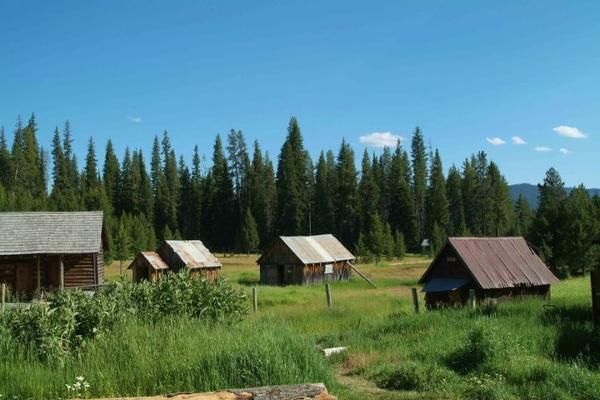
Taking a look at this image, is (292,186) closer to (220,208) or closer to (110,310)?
(220,208)

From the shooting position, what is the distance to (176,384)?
8.42 m

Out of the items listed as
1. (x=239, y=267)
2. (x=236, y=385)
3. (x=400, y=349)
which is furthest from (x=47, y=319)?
(x=239, y=267)

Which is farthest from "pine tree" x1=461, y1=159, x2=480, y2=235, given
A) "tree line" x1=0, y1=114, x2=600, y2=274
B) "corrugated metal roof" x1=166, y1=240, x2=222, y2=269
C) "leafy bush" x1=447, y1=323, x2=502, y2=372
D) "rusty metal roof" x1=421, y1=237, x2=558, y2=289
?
"leafy bush" x1=447, y1=323, x2=502, y2=372

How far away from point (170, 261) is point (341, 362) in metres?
34.1

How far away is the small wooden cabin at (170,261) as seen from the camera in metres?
43.7

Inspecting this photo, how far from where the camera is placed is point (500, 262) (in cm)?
2542

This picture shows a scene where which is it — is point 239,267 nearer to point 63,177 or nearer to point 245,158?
point 245,158

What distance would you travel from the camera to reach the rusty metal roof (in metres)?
24.3

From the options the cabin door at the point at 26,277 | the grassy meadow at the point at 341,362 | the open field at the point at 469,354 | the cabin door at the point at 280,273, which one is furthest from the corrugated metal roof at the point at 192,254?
the grassy meadow at the point at 341,362

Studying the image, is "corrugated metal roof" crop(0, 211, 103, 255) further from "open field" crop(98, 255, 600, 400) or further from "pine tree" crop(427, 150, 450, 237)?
"pine tree" crop(427, 150, 450, 237)

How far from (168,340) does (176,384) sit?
4.66 feet

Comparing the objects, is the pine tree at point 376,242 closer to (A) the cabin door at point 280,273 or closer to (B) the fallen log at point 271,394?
(A) the cabin door at point 280,273

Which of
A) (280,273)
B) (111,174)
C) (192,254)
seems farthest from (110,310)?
(111,174)

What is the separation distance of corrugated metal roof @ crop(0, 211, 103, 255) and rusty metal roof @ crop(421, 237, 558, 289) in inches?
740
